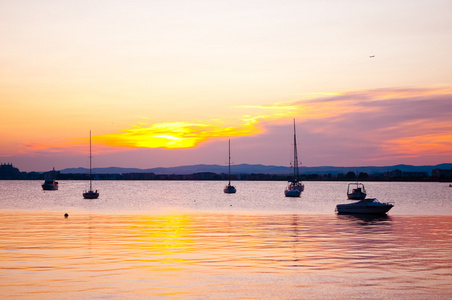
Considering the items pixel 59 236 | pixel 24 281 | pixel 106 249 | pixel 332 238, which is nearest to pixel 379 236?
pixel 332 238

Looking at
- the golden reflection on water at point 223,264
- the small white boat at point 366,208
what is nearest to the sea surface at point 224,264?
the golden reflection on water at point 223,264

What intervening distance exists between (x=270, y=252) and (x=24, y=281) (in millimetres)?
15595

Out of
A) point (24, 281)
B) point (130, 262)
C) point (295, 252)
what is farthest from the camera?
point (295, 252)

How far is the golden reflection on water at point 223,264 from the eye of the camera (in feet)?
76.2

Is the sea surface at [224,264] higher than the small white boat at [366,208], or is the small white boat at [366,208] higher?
the small white boat at [366,208]

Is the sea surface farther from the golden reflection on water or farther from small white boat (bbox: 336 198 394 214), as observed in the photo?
small white boat (bbox: 336 198 394 214)

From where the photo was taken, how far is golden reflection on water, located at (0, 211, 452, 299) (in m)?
23.2

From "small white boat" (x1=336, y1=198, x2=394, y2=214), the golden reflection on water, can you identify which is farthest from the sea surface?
"small white boat" (x1=336, y1=198, x2=394, y2=214)

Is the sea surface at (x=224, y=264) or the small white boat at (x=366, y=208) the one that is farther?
the small white boat at (x=366, y=208)

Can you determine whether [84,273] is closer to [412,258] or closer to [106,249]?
[106,249]

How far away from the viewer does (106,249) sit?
3641 centimetres

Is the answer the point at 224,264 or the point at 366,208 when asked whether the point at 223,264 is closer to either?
the point at 224,264

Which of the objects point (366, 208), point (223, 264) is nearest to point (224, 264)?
point (223, 264)

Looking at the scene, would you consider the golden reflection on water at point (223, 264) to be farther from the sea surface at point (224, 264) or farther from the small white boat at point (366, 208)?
the small white boat at point (366, 208)
